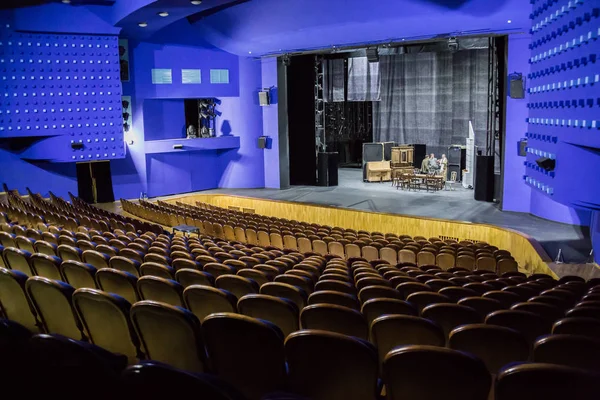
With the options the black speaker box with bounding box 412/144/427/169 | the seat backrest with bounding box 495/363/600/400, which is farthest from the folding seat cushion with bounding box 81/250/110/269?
the black speaker box with bounding box 412/144/427/169

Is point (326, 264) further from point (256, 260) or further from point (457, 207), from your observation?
point (457, 207)

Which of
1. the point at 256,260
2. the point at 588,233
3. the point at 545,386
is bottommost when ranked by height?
the point at 588,233

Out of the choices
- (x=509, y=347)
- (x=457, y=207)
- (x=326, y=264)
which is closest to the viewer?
(x=509, y=347)

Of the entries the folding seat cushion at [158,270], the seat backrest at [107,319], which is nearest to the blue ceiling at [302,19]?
the folding seat cushion at [158,270]

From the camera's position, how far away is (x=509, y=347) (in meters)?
2.98

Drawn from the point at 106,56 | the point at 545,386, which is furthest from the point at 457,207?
the point at 545,386

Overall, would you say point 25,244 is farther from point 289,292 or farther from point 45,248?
point 289,292

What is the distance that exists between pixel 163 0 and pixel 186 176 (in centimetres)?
764

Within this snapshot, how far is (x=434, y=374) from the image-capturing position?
223 cm

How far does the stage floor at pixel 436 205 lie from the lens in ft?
36.6

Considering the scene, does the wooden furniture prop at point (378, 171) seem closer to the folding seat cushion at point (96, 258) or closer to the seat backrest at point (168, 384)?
the folding seat cushion at point (96, 258)

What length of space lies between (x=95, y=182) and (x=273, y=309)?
15.3 m

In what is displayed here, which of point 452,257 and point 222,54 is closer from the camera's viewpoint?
point 452,257

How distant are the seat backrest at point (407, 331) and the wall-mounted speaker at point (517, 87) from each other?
39.7 feet
